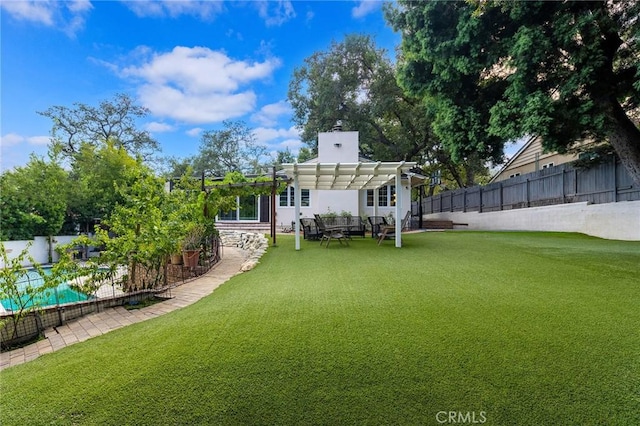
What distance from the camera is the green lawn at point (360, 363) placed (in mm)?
1979

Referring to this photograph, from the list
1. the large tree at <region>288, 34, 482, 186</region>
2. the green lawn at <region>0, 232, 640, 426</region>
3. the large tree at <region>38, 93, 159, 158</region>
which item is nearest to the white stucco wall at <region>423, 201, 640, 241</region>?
the green lawn at <region>0, 232, 640, 426</region>

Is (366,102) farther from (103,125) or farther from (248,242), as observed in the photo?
(103,125)

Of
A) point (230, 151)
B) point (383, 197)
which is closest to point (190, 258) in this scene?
point (383, 197)

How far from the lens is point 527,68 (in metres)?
5.19

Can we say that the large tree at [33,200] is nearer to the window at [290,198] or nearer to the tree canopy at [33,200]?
the tree canopy at [33,200]

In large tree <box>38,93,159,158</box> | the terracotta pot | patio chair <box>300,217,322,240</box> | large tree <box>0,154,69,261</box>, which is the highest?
large tree <box>38,93,159,158</box>

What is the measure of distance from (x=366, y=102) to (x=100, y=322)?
23.0m

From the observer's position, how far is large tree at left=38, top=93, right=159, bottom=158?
20.6 m

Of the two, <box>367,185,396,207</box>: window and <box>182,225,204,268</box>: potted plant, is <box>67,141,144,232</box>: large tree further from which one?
<box>367,185,396,207</box>: window

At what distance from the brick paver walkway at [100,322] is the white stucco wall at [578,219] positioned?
1266 centimetres

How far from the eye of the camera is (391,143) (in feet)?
78.9

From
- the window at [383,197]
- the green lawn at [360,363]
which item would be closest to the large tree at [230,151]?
the window at [383,197]

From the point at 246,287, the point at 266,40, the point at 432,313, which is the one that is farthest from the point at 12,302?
the point at 266,40

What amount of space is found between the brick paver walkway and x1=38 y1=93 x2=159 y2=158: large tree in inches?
744
